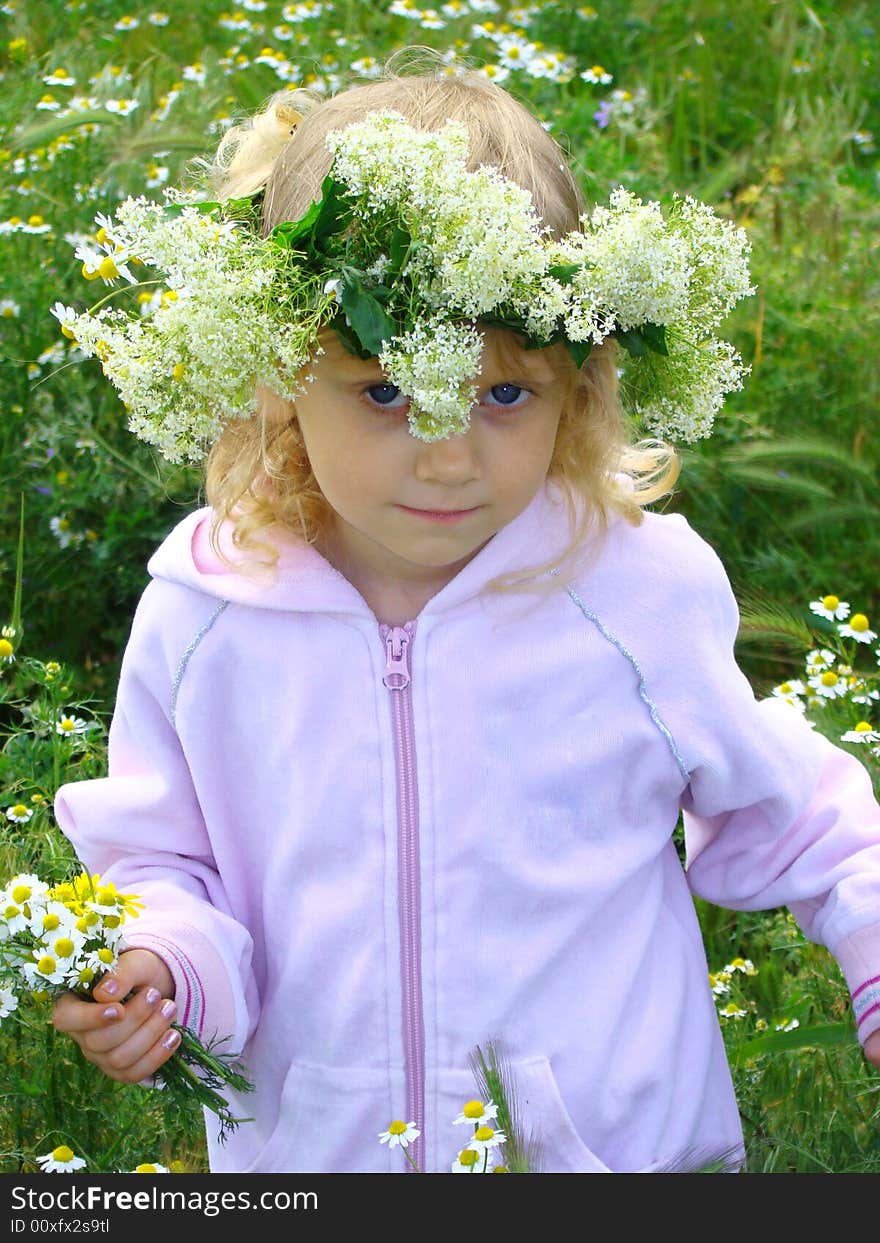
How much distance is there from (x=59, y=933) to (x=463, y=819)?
0.53m

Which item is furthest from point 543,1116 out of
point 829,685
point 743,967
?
point 829,685

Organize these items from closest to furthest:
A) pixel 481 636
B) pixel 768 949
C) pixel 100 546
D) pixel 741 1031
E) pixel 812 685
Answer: pixel 481 636, pixel 741 1031, pixel 812 685, pixel 768 949, pixel 100 546

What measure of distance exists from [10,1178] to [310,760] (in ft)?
2.22

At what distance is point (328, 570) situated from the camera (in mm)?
2191

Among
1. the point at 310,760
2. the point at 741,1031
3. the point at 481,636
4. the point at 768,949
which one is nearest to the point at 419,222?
the point at 481,636

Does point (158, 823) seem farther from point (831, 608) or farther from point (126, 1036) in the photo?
point (831, 608)

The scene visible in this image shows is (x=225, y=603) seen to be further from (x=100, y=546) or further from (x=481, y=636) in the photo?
(x=100, y=546)

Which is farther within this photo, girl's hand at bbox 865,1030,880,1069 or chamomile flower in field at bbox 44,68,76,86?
chamomile flower in field at bbox 44,68,76,86

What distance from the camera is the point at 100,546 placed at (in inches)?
147

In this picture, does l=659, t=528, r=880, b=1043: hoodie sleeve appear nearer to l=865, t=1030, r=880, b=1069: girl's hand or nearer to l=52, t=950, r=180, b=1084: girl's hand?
l=865, t=1030, r=880, b=1069: girl's hand

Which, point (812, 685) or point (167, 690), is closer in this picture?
point (167, 690)

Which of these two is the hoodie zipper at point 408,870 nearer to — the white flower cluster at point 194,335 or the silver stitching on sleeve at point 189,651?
the silver stitching on sleeve at point 189,651

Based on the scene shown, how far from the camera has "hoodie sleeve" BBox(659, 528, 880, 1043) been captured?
2.16 metres

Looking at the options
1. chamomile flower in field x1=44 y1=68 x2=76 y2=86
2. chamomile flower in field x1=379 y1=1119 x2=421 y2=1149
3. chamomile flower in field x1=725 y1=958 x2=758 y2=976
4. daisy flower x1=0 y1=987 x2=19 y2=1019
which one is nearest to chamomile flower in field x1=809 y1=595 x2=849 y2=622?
chamomile flower in field x1=725 y1=958 x2=758 y2=976
